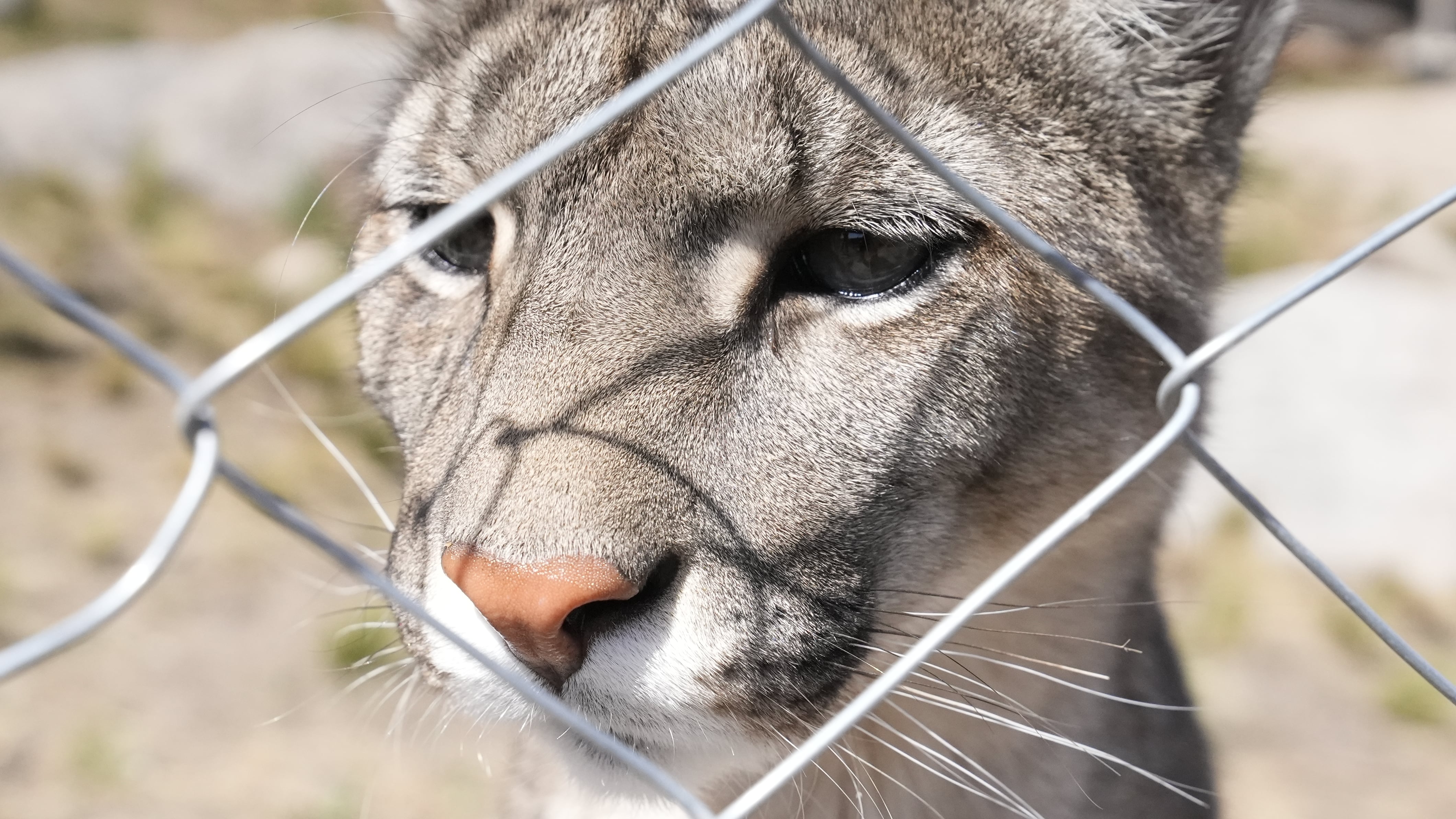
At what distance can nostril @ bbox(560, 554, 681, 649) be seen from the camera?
54.0 inches

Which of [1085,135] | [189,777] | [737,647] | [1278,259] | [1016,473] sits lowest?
[189,777]

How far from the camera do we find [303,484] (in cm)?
448

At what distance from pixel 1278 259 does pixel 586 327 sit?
21.8ft

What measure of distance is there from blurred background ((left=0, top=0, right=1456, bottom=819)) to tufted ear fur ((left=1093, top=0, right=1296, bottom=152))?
110mm

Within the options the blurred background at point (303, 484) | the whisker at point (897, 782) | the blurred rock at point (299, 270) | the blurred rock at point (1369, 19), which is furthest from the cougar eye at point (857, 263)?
the blurred rock at point (1369, 19)

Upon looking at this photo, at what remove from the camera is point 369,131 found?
103 inches

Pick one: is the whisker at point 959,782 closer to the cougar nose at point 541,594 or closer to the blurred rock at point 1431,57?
the cougar nose at point 541,594

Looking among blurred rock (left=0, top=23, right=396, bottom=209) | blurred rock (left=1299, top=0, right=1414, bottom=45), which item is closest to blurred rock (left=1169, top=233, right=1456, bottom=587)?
blurred rock (left=0, top=23, right=396, bottom=209)

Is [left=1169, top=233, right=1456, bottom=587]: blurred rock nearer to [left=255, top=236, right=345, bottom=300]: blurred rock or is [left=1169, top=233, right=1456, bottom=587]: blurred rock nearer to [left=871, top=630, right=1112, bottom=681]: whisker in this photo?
[left=871, top=630, right=1112, bottom=681]: whisker

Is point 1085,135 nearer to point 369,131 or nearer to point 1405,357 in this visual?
point 369,131

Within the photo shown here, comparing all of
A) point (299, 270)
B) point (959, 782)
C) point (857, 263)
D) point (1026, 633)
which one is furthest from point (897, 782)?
point (299, 270)

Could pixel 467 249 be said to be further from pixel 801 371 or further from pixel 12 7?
pixel 12 7

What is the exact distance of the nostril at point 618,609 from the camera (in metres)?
1.37

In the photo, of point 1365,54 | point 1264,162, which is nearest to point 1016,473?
point 1264,162
